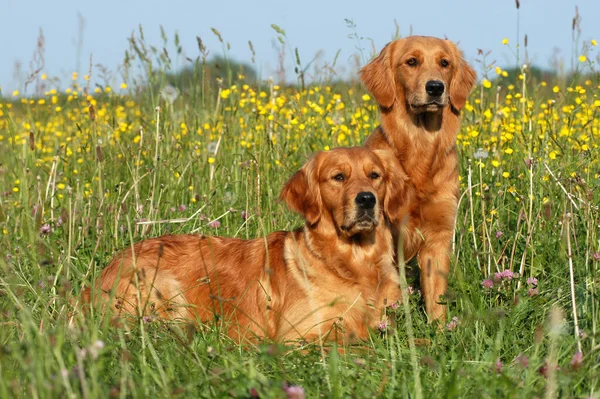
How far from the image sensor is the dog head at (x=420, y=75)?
422cm

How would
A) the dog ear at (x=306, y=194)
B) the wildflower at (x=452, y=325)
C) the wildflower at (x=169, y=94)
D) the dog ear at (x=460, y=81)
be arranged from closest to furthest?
the wildflower at (x=452, y=325) < the dog ear at (x=306, y=194) < the dog ear at (x=460, y=81) < the wildflower at (x=169, y=94)

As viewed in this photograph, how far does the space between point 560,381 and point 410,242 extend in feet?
6.46

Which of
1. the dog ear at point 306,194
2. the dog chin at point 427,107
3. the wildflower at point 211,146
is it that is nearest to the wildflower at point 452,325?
the dog ear at point 306,194

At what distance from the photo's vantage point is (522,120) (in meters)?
4.96

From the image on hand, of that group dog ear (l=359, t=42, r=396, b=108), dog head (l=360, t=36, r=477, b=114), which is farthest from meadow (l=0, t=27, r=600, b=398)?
dog ear (l=359, t=42, r=396, b=108)

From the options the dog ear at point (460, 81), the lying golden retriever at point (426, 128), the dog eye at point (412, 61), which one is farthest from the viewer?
the dog ear at point (460, 81)

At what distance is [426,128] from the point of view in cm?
438

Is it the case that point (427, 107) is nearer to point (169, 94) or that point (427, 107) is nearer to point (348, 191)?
point (348, 191)

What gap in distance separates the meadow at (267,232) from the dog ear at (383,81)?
638mm

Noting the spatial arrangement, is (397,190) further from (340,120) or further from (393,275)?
(340,120)

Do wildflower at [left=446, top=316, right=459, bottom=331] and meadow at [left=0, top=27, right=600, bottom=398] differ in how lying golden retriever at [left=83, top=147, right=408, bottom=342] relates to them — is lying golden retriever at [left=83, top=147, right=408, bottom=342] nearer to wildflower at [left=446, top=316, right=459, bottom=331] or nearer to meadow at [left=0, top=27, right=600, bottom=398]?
meadow at [left=0, top=27, right=600, bottom=398]

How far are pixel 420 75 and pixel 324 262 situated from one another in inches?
47.3

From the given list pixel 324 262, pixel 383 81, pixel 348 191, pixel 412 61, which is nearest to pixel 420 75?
pixel 412 61

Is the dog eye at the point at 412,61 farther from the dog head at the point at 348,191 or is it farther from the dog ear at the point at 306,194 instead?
the dog ear at the point at 306,194
